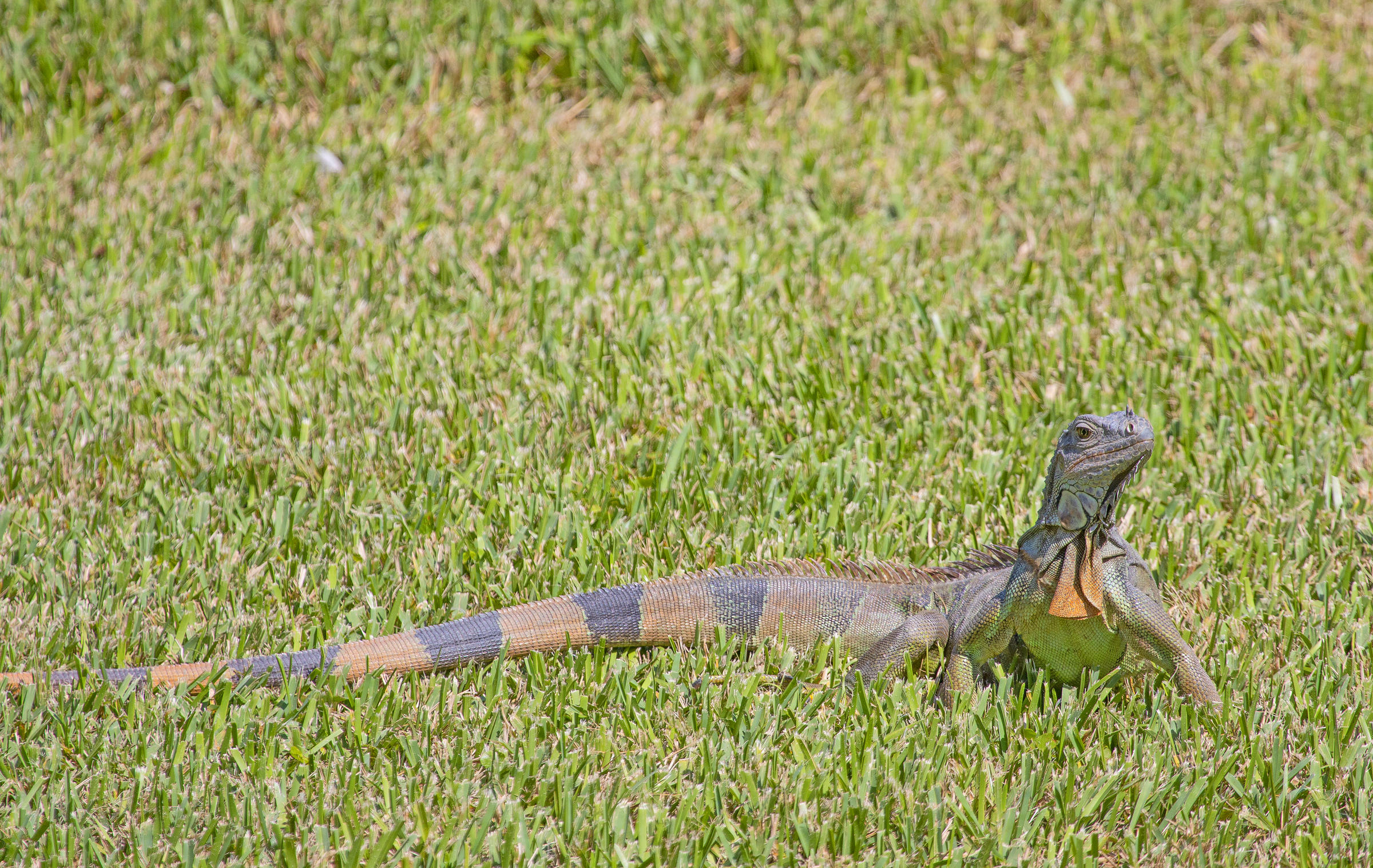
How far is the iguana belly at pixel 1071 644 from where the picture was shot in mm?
3260

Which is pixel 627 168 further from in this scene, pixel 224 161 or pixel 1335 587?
pixel 1335 587

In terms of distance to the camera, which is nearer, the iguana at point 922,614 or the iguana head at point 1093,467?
the iguana head at point 1093,467

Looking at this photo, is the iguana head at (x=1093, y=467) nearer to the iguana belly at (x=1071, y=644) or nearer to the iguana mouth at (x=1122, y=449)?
the iguana mouth at (x=1122, y=449)

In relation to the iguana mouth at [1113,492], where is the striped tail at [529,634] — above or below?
below

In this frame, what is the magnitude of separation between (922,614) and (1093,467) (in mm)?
644

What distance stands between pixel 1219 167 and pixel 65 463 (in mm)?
4829

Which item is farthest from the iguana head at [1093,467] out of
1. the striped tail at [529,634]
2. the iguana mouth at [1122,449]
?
the striped tail at [529,634]

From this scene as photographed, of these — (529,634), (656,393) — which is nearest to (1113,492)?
(529,634)

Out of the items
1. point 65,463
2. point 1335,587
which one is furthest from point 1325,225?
point 65,463

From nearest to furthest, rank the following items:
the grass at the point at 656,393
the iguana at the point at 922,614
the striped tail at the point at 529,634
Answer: the grass at the point at 656,393
the iguana at the point at 922,614
the striped tail at the point at 529,634

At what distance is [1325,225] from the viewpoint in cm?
566

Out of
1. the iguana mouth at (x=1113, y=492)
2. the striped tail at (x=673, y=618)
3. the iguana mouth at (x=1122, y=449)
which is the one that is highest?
the iguana mouth at (x=1122, y=449)

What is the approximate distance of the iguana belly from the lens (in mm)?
3260

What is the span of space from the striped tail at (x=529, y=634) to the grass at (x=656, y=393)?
0.23 ft
